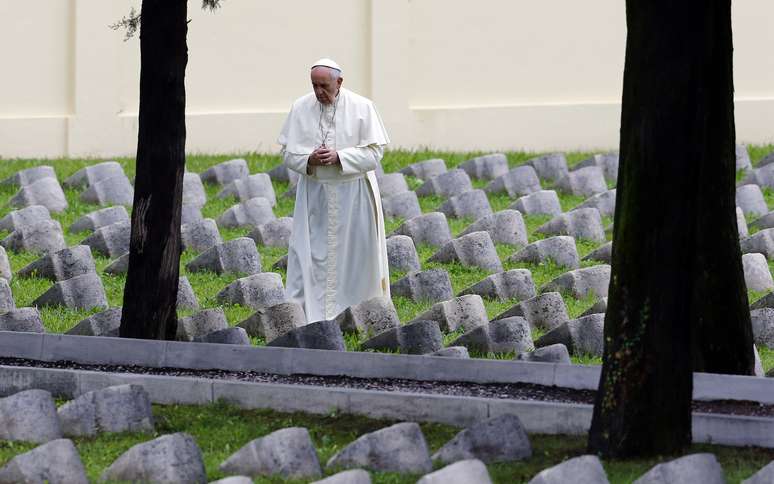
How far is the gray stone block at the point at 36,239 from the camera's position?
48.3 feet

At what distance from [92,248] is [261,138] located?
5458 mm

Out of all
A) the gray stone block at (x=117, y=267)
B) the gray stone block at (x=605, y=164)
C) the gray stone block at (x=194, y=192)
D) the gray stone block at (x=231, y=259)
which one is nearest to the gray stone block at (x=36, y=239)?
the gray stone block at (x=117, y=267)

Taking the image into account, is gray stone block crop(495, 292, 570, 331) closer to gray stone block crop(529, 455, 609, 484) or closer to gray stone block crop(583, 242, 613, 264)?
gray stone block crop(583, 242, 613, 264)

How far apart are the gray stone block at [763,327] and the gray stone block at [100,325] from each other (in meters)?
4.07

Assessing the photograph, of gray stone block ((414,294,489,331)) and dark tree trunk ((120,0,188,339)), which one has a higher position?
dark tree trunk ((120,0,188,339))

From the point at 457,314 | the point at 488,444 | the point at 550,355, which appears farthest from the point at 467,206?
the point at 488,444

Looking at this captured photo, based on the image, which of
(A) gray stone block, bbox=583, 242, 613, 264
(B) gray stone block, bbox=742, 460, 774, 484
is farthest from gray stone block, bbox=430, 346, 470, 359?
(A) gray stone block, bbox=583, 242, 613, 264

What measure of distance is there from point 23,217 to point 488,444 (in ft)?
30.6

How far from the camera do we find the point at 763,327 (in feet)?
35.3

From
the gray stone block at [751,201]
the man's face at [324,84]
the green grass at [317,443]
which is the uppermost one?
the man's face at [324,84]

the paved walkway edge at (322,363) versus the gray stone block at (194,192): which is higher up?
the gray stone block at (194,192)

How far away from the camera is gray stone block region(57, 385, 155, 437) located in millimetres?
7965

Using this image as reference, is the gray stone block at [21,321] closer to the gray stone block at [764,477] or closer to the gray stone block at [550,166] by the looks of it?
the gray stone block at [764,477]

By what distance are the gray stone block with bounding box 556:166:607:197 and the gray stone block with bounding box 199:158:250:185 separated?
11.0 feet
